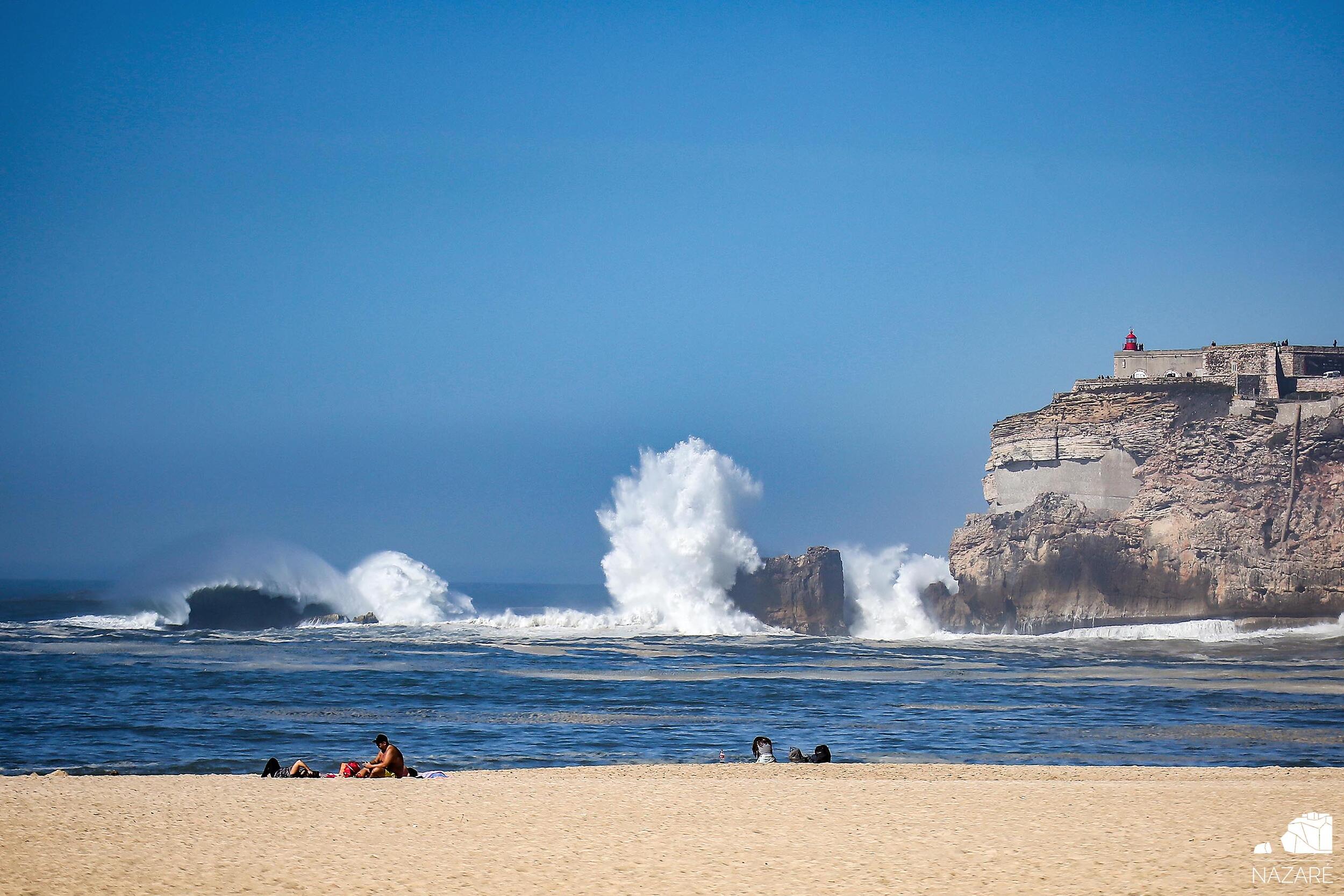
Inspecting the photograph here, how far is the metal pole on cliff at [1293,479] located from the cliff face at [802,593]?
17.7m

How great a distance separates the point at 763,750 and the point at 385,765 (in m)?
4.88

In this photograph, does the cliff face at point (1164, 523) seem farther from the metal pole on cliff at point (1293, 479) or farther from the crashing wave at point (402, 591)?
the crashing wave at point (402, 591)

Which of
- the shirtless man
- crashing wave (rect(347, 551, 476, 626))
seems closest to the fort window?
crashing wave (rect(347, 551, 476, 626))

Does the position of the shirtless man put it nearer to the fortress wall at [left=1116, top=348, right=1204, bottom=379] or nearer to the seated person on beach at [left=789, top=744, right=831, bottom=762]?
the seated person on beach at [left=789, top=744, right=831, bottom=762]

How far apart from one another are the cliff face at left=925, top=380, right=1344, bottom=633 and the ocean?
3736 millimetres

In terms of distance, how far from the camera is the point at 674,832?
9398 mm

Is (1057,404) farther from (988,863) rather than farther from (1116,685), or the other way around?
(988,863)

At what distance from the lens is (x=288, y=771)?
13.4 meters

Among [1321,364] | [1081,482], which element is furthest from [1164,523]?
[1321,364]

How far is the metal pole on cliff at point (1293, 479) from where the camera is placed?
46.2 metres

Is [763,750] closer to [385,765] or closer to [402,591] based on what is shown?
[385,765]

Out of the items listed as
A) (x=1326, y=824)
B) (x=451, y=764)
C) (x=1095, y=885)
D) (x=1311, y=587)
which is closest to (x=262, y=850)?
(x=1095, y=885)

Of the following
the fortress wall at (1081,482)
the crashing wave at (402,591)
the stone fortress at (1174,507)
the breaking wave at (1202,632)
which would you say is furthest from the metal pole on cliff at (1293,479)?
the crashing wave at (402,591)

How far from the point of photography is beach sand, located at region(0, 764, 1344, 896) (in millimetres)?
7602
